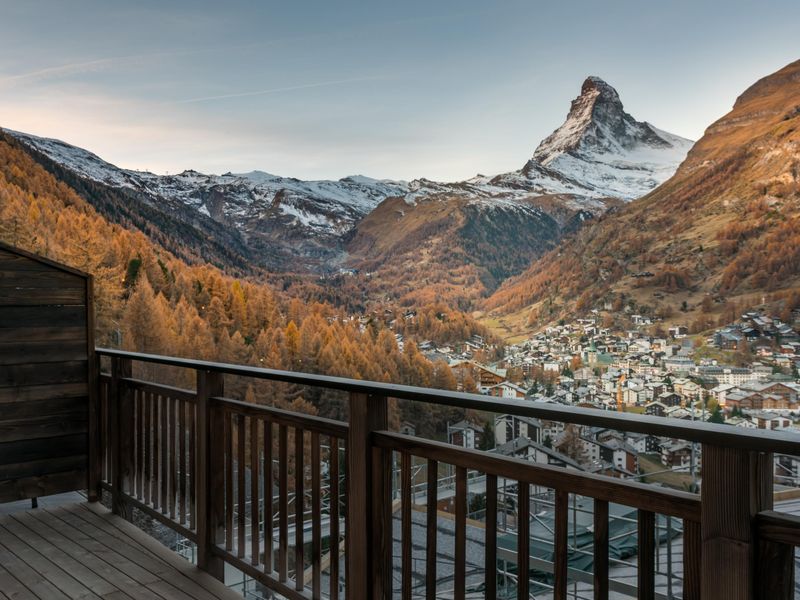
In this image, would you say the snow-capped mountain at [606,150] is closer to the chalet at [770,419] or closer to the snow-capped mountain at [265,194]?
the snow-capped mountain at [265,194]

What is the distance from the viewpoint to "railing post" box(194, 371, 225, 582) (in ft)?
8.11

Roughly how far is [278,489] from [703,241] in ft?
135

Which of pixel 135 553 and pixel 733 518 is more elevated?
pixel 733 518

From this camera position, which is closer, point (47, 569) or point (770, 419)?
point (47, 569)

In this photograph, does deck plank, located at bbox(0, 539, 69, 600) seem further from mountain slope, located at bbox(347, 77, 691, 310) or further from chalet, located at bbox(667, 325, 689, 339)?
mountain slope, located at bbox(347, 77, 691, 310)

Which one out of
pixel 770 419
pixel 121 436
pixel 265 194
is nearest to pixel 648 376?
pixel 770 419

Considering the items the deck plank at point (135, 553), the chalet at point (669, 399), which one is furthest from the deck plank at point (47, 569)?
the chalet at point (669, 399)

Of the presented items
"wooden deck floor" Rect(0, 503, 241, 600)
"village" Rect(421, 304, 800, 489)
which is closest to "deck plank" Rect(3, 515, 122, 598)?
"wooden deck floor" Rect(0, 503, 241, 600)

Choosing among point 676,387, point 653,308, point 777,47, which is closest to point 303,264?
point 653,308

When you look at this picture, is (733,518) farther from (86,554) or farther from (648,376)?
(648,376)

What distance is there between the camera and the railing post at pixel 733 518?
1.00m

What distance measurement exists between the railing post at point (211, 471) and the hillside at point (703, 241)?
37.2 m

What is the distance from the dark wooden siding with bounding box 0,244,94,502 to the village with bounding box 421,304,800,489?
25344 millimetres

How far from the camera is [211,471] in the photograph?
2486mm
